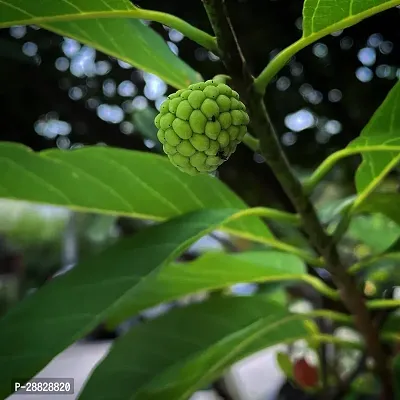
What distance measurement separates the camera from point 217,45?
1.38 feet

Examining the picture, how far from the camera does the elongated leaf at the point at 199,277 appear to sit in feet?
2.25

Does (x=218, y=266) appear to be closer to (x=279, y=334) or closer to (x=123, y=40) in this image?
(x=279, y=334)

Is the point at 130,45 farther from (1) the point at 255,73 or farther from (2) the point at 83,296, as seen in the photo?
(1) the point at 255,73

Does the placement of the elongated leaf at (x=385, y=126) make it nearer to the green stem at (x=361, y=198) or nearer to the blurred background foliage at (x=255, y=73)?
the green stem at (x=361, y=198)

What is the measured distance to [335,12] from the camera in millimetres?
417

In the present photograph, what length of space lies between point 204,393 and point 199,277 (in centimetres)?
69

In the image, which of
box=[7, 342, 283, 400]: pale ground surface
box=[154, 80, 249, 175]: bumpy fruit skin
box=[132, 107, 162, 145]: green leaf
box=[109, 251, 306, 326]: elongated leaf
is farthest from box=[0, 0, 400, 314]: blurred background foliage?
box=[154, 80, 249, 175]: bumpy fruit skin

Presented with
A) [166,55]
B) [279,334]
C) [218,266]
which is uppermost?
[166,55]

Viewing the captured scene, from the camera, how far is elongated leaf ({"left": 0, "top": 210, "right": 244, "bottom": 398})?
413 millimetres

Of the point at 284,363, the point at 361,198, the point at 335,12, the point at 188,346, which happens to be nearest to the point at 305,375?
the point at 284,363

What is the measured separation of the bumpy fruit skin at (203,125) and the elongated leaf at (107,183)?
19 cm

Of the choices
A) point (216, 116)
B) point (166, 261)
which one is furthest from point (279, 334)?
point (216, 116)

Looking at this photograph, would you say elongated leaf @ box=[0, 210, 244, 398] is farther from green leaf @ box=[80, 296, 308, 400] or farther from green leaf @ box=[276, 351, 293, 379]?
green leaf @ box=[276, 351, 293, 379]

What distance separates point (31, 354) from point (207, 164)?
0.19 metres
